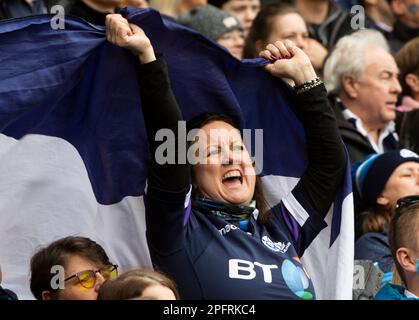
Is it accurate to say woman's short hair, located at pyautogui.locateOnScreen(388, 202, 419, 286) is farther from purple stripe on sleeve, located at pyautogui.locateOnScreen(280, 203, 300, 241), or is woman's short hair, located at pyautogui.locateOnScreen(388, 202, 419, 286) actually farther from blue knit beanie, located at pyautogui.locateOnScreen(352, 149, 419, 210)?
blue knit beanie, located at pyautogui.locateOnScreen(352, 149, 419, 210)

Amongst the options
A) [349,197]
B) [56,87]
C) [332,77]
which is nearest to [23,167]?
[56,87]

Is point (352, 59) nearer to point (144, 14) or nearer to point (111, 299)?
point (144, 14)

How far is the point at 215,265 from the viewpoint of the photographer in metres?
4.78

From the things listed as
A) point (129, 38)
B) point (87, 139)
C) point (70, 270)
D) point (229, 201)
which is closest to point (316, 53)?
point (229, 201)

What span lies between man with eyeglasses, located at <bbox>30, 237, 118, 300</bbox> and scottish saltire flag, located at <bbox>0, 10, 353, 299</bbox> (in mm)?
290

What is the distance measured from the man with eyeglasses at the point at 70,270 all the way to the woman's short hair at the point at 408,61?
351 centimetres

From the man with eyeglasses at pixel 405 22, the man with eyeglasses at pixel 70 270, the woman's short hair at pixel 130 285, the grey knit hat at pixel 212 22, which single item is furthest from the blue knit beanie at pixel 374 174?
the man with eyeglasses at pixel 405 22

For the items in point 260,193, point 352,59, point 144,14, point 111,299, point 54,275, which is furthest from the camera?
point 352,59

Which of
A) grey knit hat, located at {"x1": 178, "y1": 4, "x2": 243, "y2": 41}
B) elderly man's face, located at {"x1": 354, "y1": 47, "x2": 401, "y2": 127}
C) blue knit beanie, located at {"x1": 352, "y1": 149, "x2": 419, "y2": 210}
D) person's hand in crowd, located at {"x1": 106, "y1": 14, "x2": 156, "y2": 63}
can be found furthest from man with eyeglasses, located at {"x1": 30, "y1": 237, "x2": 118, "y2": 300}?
grey knit hat, located at {"x1": 178, "y1": 4, "x2": 243, "y2": 41}

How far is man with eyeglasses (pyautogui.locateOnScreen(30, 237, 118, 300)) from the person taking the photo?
4.61 metres

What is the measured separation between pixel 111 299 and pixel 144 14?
1534 millimetres

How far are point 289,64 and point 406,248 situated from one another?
3.15 feet

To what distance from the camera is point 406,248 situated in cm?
508

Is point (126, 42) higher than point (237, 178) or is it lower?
higher
